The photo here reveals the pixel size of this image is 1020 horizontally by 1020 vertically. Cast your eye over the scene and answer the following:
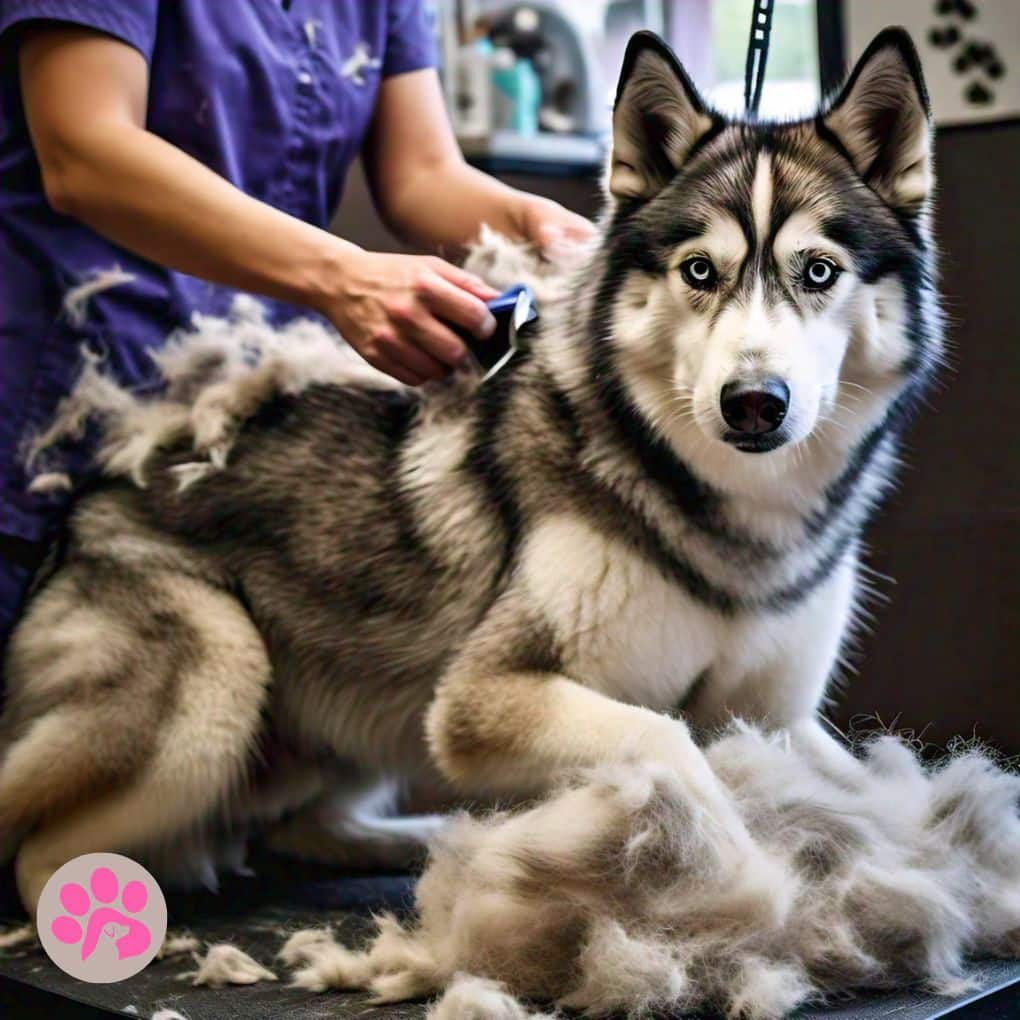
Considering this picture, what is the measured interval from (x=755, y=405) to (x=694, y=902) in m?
0.31

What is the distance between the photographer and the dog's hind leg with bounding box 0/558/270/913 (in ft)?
3.74

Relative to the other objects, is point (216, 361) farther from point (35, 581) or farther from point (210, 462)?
point (35, 581)

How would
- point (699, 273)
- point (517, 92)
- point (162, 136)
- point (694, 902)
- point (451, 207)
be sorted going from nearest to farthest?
point (694, 902) < point (699, 273) < point (162, 136) < point (451, 207) < point (517, 92)

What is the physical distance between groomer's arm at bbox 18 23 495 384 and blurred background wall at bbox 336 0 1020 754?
383mm

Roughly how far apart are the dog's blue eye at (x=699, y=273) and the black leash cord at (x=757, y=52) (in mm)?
156

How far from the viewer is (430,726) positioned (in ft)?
3.55

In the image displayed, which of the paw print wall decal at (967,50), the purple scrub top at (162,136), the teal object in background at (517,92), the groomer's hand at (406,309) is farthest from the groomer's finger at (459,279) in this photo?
the teal object in background at (517,92)

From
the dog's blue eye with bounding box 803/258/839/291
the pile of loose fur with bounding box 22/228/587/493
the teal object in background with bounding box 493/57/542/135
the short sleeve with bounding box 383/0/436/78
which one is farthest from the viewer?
the teal object in background with bounding box 493/57/542/135

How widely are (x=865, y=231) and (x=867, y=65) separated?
114 millimetres

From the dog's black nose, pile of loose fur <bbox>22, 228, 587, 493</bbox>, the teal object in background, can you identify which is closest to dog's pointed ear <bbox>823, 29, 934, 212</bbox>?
the dog's black nose

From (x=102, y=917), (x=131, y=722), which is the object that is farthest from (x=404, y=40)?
(x=102, y=917)

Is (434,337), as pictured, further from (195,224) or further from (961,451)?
(961,451)

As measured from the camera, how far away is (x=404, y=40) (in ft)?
4.93

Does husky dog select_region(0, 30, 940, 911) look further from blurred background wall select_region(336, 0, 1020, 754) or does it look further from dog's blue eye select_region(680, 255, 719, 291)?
blurred background wall select_region(336, 0, 1020, 754)
